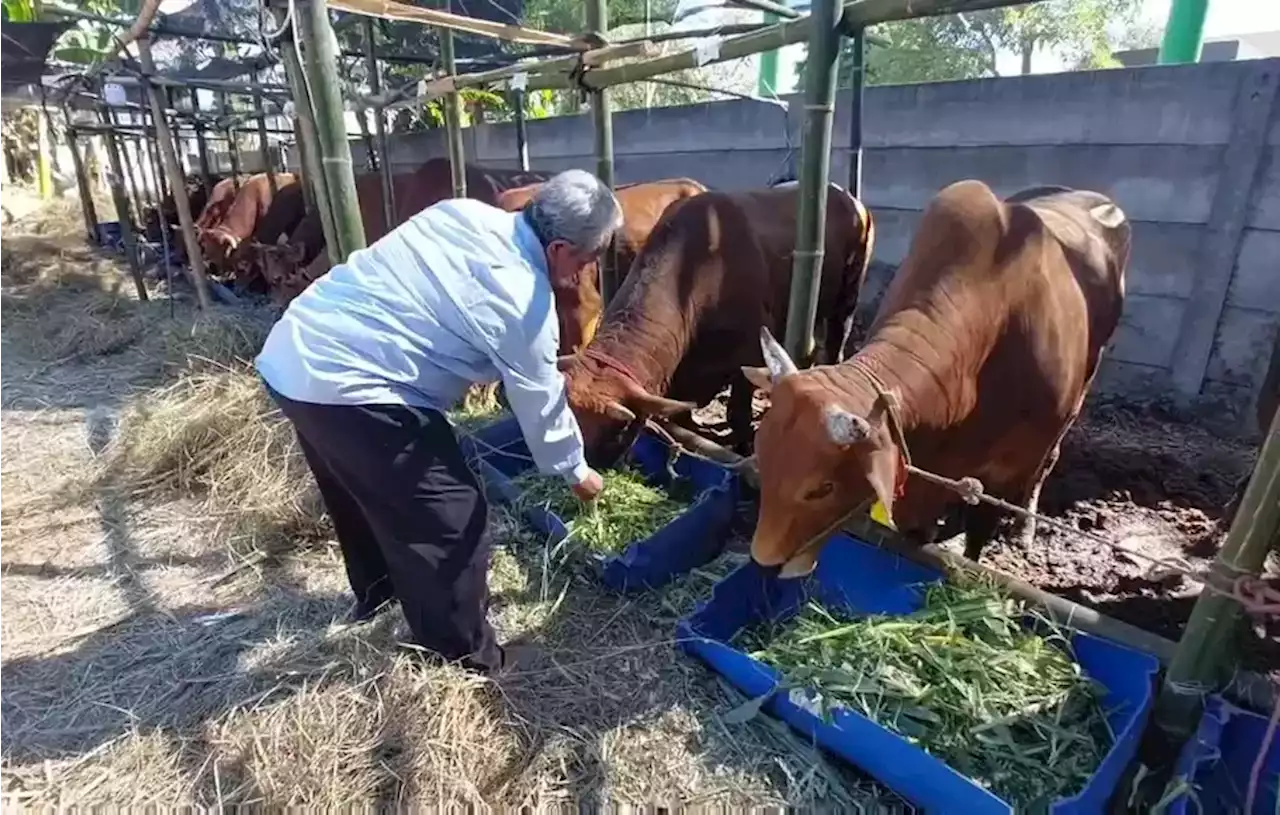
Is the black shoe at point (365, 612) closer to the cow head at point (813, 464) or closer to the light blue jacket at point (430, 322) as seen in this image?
the light blue jacket at point (430, 322)

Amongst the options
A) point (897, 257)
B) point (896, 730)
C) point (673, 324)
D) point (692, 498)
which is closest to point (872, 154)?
point (897, 257)

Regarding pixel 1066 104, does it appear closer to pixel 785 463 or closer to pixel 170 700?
pixel 785 463

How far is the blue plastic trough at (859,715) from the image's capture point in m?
2.13

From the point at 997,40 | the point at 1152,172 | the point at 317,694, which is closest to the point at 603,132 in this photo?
the point at 317,694

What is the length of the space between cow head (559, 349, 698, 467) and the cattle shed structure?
716mm

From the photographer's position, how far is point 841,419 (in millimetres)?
2512

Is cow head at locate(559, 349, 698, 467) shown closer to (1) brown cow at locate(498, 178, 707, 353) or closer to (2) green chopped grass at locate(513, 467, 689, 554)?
Result: (2) green chopped grass at locate(513, 467, 689, 554)

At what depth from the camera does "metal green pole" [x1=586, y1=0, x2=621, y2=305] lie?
4617 millimetres

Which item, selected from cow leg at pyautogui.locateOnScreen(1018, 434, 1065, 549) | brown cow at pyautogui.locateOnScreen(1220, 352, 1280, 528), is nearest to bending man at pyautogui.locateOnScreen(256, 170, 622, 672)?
cow leg at pyautogui.locateOnScreen(1018, 434, 1065, 549)

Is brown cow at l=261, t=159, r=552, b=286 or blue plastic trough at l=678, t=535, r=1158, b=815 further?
brown cow at l=261, t=159, r=552, b=286

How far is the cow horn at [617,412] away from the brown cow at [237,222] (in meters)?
7.95

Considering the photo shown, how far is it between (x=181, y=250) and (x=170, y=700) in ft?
33.1

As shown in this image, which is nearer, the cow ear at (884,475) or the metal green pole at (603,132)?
the cow ear at (884,475)

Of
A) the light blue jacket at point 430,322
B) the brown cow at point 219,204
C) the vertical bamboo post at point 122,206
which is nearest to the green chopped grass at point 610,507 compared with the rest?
the light blue jacket at point 430,322
